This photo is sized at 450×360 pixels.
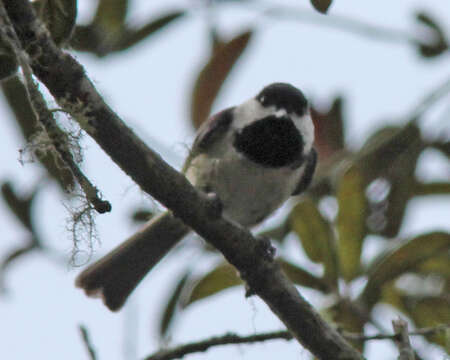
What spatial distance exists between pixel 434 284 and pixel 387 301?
1.09 feet

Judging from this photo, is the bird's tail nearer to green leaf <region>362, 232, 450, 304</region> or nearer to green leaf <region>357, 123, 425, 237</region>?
green leaf <region>357, 123, 425, 237</region>

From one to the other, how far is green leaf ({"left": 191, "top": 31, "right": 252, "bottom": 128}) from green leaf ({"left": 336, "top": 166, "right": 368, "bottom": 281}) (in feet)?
2.58

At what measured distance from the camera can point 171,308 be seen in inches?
116

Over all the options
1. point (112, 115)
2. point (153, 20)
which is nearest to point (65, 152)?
point (112, 115)

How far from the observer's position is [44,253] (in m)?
2.82

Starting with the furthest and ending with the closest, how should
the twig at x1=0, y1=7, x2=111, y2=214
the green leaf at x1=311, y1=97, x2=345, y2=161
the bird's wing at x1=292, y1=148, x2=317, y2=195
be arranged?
the green leaf at x1=311, y1=97, x2=345, y2=161 < the bird's wing at x1=292, y1=148, x2=317, y2=195 < the twig at x1=0, y1=7, x2=111, y2=214

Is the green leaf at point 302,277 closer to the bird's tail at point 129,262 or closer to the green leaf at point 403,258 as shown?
the green leaf at point 403,258

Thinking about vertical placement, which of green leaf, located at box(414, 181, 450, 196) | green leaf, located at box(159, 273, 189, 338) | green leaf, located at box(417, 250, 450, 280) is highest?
green leaf, located at box(159, 273, 189, 338)

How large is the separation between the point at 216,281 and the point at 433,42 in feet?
3.96

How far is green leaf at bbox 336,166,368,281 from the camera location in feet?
8.71

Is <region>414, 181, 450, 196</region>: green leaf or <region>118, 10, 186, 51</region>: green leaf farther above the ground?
<region>118, 10, 186, 51</region>: green leaf

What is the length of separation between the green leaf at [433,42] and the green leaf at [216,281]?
1109 mm

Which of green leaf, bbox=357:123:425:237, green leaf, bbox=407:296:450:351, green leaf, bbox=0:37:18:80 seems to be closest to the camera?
green leaf, bbox=0:37:18:80

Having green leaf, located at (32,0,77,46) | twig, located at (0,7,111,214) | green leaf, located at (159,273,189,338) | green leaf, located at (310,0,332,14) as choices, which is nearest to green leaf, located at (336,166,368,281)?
green leaf, located at (159,273,189,338)
